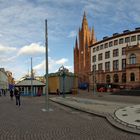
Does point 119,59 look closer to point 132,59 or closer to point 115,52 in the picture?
point 115,52

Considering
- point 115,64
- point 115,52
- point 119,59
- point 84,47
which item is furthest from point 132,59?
point 84,47

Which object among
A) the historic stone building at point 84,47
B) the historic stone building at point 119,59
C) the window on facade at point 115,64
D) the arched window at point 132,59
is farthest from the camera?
the historic stone building at point 84,47

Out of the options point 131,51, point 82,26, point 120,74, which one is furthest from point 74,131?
point 82,26

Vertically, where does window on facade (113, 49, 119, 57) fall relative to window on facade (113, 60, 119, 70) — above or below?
above

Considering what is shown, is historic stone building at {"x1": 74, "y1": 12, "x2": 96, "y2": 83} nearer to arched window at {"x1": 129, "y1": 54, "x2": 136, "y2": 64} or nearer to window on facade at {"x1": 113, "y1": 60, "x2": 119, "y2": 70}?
window on facade at {"x1": 113, "y1": 60, "x2": 119, "y2": 70}

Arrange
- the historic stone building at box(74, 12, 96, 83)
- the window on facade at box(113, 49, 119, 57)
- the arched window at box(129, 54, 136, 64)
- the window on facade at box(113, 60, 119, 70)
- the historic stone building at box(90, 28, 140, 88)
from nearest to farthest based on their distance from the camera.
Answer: the historic stone building at box(90, 28, 140, 88), the arched window at box(129, 54, 136, 64), the window on facade at box(113, 60, 119, 70), the window on facade at box(113, 49, 119, 57), the historic stone building at box(74, 12, 96, 83)

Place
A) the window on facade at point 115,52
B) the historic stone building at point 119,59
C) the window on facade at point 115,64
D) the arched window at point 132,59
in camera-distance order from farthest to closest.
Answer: the window on facade at point 115,52 → the window on facade at point 115,64 → the arched window at point 132,59 → the historic stone building at point 119,59

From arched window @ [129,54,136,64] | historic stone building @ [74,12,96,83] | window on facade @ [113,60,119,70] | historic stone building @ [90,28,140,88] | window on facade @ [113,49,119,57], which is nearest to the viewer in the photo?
historic stone building @ [90,28,140,88]

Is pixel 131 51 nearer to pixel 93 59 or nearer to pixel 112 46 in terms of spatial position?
pixel 112 46

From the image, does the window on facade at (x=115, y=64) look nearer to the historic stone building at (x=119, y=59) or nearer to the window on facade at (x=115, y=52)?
the historic stone building at (x=119, y=59)

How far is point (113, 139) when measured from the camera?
10141 millimetres

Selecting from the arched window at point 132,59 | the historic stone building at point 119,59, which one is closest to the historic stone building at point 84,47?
the historic stone building at point 119,59

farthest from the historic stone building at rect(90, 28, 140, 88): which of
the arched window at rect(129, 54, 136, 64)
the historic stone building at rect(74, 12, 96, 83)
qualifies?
the historic stone building at rect(74, 12, 96, 83)

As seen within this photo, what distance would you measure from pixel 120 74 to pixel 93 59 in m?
21.2
